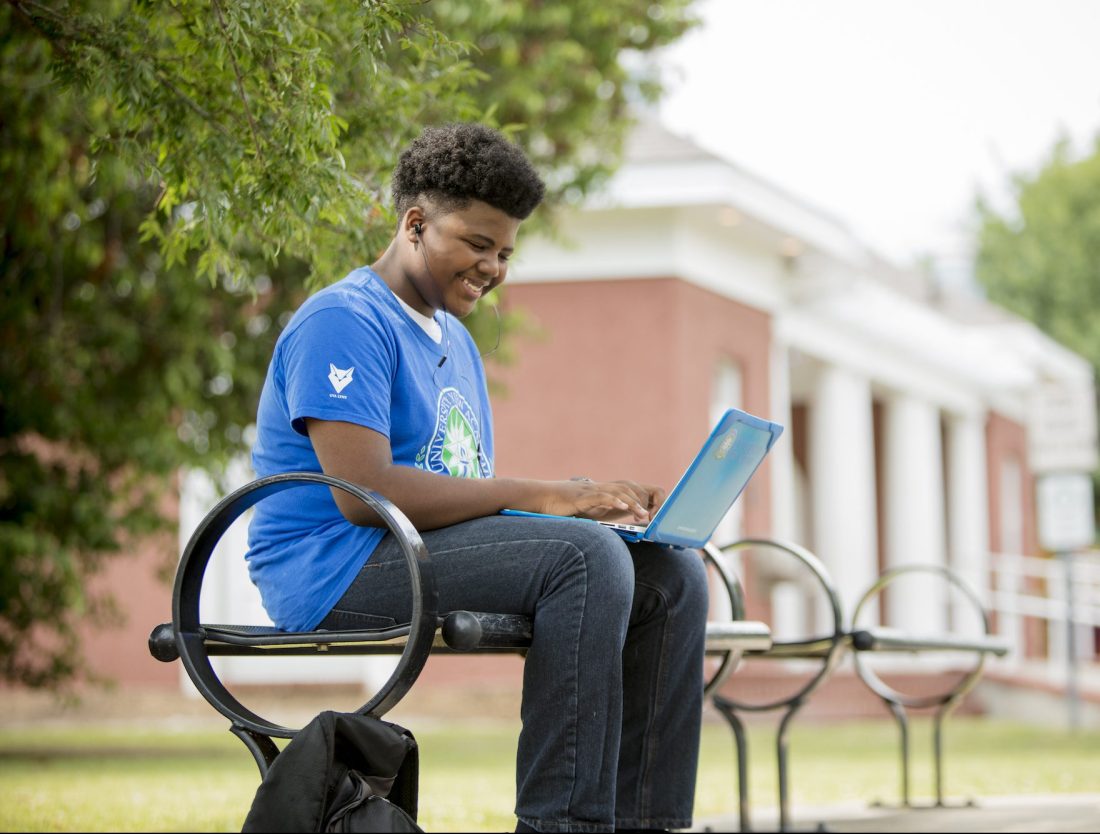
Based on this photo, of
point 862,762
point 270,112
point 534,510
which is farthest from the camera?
point 862,762

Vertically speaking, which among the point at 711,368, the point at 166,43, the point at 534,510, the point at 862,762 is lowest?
the point at 862,762

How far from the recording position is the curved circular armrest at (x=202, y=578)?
2.97 metres

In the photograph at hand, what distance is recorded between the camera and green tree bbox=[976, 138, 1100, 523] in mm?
39750

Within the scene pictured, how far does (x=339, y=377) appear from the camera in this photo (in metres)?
3.23

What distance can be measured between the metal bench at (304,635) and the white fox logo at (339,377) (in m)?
0.20

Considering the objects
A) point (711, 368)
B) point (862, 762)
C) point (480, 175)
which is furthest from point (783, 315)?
point (480, 175)

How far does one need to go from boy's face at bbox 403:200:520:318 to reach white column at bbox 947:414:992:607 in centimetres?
1993

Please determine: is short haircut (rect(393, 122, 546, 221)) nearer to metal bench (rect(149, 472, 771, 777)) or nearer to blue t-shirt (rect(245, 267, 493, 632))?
blue t-shirt (rect(245, 267, 493, 632))

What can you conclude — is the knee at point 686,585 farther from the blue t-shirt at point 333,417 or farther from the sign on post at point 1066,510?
the sign on post at point 1066,510

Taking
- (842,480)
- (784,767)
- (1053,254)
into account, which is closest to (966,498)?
(842,480)

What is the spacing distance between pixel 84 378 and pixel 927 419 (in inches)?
526

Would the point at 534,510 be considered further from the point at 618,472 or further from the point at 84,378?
the point at 618,472

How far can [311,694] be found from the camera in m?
16.5

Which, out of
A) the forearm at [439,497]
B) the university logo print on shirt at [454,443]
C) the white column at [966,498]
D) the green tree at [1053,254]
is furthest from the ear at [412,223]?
the green tree at [1053,254]
